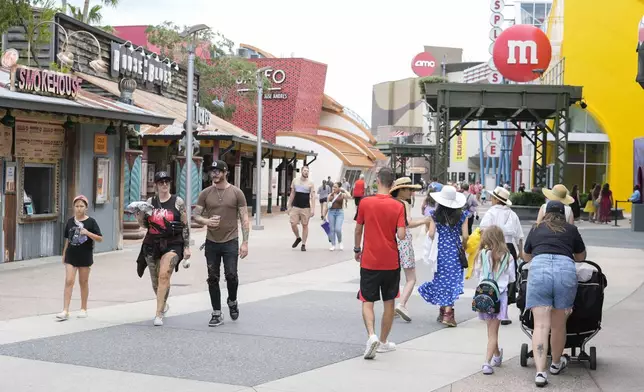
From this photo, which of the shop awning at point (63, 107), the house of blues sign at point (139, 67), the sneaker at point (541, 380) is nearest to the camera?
the sneaker at point (541, 380)

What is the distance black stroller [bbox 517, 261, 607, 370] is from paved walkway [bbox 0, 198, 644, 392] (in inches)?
6.9

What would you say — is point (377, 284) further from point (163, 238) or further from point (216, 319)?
point (163, 238)

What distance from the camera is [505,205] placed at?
10.7 m

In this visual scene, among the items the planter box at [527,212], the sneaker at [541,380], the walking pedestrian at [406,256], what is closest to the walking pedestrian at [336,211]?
the walking pedestrian at [406,256]

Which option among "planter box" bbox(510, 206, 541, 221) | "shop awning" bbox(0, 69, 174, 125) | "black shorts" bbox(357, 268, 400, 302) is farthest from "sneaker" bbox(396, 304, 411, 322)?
"planter box" bbox(510, 206, 541, 221)

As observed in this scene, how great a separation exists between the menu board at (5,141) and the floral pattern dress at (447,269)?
8.46 m

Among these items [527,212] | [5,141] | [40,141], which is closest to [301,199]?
[40,141]

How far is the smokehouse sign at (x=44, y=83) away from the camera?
1502 cm

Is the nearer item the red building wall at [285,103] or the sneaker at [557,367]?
the sneaker at [557,367]

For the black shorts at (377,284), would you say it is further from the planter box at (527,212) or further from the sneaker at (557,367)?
the planter box at (527,212)

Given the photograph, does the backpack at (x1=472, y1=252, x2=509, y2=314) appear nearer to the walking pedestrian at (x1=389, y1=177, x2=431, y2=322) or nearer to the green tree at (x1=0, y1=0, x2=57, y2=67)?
the walking pedestrian at (x1=389, y1=177, x2=431, y2=322)

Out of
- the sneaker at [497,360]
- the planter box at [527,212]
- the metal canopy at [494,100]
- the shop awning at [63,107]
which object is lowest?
the sneaker at [497,360]

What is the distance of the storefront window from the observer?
53.0 ft

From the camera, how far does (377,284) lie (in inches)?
324
